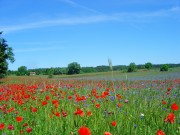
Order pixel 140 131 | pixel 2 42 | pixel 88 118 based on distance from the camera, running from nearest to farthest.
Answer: pixel 140 131 < pixel 88 118 < pixel 2 42

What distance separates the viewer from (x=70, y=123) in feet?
13.7

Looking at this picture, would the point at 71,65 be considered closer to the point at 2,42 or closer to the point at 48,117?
the point at 2,42

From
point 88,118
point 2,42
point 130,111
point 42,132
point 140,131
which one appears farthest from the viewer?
point 2,42

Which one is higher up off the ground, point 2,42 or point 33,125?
point 2,42

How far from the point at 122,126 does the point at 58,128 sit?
900 mm

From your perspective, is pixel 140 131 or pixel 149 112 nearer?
pixel 140 131

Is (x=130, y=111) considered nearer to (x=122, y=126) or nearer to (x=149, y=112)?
(x=149, y=112)

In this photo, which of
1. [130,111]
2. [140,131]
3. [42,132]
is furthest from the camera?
[130,111]

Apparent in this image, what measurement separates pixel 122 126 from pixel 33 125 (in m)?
1.37

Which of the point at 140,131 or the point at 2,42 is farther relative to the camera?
the point at 2,42

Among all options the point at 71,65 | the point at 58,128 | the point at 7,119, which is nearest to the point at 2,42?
the point at 7,119

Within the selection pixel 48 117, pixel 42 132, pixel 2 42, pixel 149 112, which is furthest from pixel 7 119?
pixel 2 42

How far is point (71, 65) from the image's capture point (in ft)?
258

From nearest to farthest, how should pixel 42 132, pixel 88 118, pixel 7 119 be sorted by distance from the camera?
1. pixel 42 132
2. pixel 88 118
3. pixel 7 119
